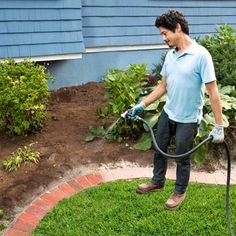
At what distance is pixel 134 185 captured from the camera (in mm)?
4434

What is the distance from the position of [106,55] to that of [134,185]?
360cm

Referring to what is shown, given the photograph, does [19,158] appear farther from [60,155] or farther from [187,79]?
[187,79]

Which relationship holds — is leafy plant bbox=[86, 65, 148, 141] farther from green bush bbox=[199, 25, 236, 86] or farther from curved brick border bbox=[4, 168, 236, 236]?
green bush bbox=[199, 25, 236, 86]

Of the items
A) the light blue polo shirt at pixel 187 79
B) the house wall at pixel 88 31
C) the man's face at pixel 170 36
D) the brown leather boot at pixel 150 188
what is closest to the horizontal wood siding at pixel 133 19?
the house wall at pixel 88 31

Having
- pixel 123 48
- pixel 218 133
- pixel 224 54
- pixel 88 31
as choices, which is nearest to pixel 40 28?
pixel 88 31

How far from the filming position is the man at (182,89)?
3.11 meters

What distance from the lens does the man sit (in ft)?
10.2

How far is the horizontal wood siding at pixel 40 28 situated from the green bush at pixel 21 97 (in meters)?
1.05

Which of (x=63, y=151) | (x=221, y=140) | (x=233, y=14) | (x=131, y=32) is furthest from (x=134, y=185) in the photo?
(x=233, y=14)

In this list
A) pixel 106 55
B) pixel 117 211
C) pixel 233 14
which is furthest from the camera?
pixel 233 14

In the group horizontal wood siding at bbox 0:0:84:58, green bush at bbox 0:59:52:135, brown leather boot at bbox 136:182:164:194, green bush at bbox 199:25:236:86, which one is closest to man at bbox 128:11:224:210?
brown leather boot at bbox 136:182:164:194

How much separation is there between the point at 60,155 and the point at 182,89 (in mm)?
2101

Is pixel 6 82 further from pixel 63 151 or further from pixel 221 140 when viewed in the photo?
pixel 221 140

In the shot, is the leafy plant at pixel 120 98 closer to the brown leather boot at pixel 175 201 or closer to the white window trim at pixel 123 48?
the brown leather boot at pixel 175 201
